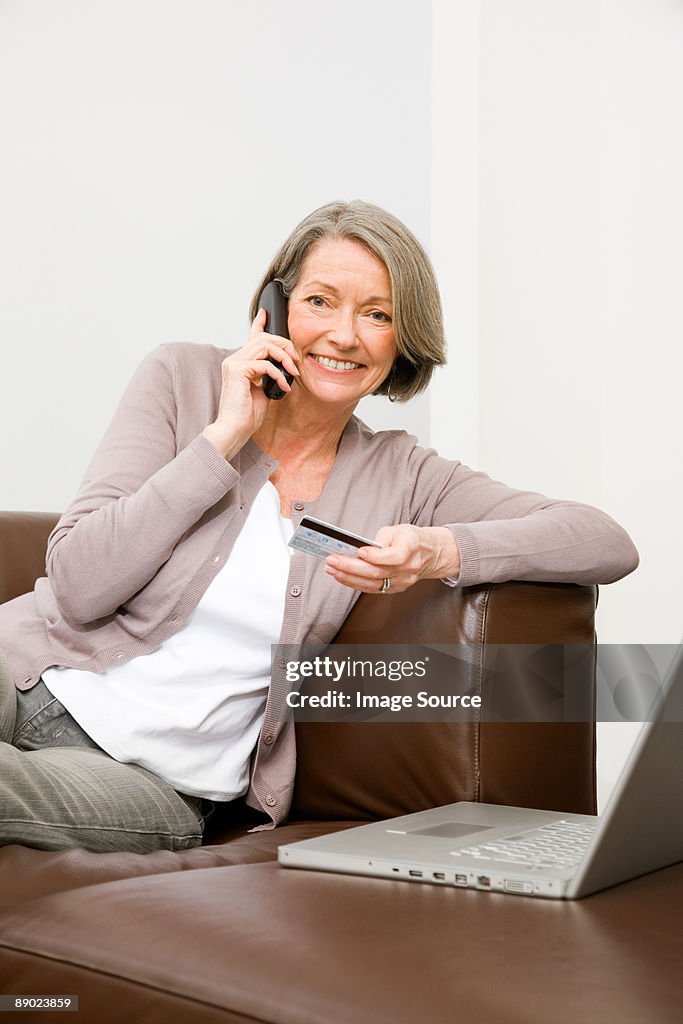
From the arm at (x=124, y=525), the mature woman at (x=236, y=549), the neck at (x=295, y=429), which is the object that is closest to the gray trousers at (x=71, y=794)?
the mature woman at (x=236, y=549)

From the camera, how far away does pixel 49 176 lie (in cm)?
247

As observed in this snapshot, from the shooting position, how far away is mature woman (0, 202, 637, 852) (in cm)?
138

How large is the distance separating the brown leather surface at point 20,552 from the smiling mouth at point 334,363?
569 millimetres

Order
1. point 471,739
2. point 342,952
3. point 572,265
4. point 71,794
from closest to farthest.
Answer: point 342,952 → point 71,794 → point 471,739 → point 572,265

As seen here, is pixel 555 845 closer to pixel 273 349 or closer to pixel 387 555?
pixel 387 555

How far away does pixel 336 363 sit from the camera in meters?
1.68

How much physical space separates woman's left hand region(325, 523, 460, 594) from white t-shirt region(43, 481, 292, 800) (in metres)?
0.16

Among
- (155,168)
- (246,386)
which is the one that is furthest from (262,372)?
(155,168)

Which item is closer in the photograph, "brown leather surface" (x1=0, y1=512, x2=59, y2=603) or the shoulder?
the shoulder

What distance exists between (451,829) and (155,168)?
6.34 feet

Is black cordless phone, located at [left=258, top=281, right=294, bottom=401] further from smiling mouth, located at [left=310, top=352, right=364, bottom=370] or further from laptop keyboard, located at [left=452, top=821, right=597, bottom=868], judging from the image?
laptop keyboard, located at [left=452, top=821, right=597, bottom=868]

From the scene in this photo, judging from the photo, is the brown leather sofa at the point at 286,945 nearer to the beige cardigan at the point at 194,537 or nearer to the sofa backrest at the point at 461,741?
the sofa backrest at the point at 461,741

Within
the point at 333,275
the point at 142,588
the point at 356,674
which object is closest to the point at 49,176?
the point at 333,275

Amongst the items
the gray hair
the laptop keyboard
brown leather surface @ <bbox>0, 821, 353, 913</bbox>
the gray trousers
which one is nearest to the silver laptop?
the laptop keyboard
